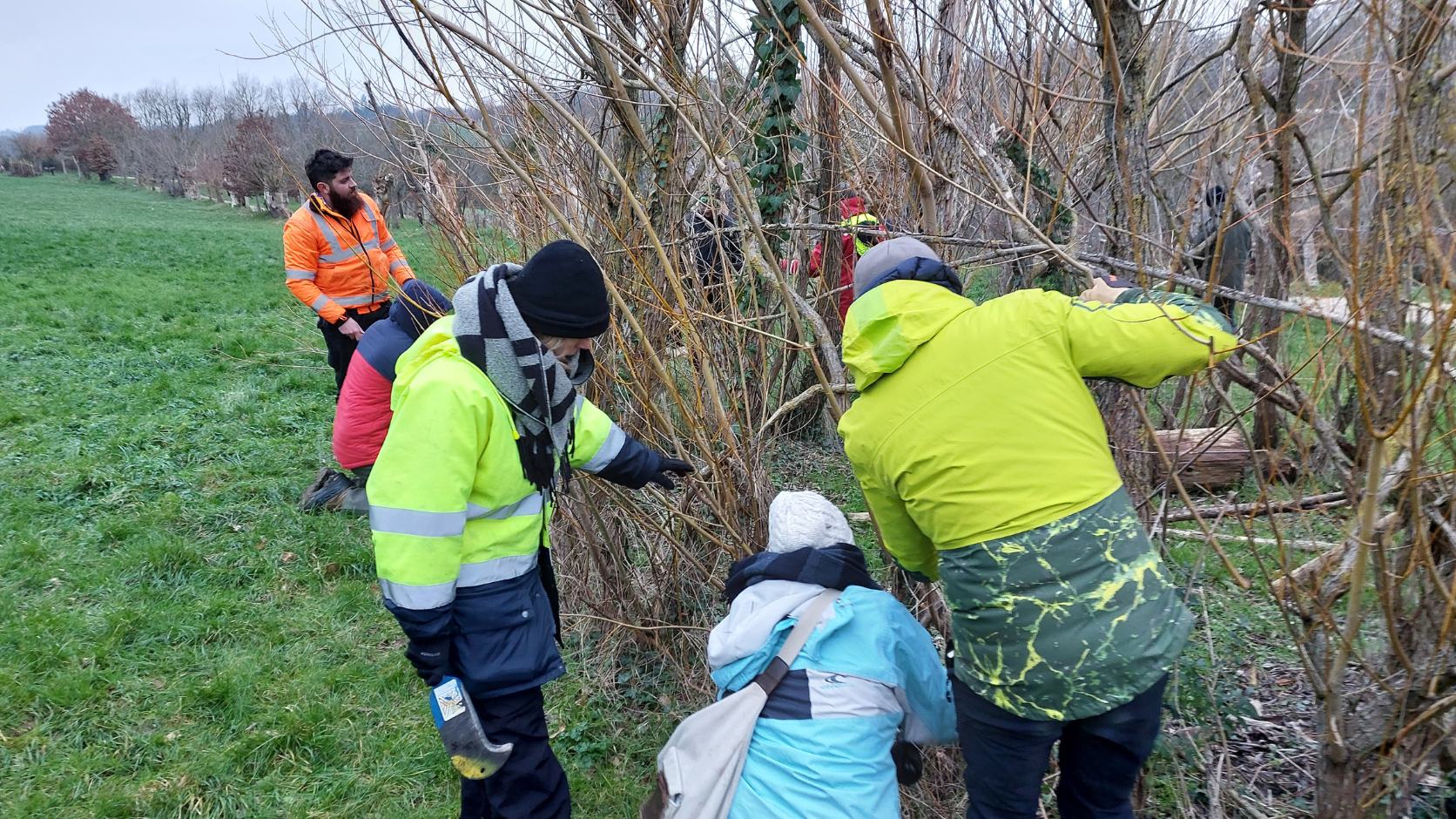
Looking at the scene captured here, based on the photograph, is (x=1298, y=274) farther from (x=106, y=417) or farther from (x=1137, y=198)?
(x=106, y=417)

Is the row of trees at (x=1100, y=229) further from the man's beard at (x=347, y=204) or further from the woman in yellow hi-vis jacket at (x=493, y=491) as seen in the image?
the man's beard at (x=347, y=204)

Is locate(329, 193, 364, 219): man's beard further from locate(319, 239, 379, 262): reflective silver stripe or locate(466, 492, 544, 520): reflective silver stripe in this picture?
locate(466, 492, 544, 520): reflective silver stripe

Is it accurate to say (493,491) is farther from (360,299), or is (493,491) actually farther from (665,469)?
(360,299)

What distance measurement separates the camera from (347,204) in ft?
16.2

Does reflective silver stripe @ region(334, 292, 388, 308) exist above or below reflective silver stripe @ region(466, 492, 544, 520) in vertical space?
above

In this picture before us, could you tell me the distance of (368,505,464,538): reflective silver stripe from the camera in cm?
182

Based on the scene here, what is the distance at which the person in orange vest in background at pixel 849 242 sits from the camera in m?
3.39

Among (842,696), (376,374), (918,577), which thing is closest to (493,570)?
(842,696)

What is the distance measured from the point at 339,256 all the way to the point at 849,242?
2.98 metres

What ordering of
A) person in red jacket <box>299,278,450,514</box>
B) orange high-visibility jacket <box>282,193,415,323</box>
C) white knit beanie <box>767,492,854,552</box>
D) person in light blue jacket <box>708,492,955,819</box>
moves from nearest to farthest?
person in light blue jacket <box>708,492,955,819</box> < white knit beanie <box>767,492,854,552</box> < person in red jacket <box>299,278,450,514</box> < orange high-visibility jacket <box>282,193,415,323</box>

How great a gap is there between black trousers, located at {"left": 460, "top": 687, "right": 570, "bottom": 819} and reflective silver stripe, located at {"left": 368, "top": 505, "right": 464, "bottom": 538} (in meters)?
0.52

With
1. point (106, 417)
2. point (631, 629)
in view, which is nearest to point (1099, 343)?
point (631, 629)

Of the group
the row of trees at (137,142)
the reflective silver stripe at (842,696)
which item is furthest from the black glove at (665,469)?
the row of trees at (137,142)

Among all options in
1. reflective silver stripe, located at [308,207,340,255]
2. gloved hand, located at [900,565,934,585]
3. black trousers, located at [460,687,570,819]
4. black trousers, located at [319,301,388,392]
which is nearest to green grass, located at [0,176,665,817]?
black trousers, located at [460,687,570,819]
